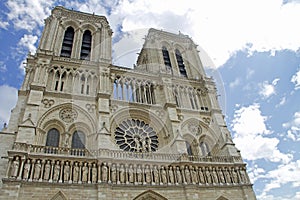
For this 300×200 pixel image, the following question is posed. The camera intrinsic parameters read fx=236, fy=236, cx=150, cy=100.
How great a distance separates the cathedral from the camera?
11539mm

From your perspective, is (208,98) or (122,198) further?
(208,98)

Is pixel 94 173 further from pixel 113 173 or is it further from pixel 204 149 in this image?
pixel 204 149

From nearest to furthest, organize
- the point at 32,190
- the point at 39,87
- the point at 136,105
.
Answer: the point at 32,190 → the point at 39,87 → the point at 136,105

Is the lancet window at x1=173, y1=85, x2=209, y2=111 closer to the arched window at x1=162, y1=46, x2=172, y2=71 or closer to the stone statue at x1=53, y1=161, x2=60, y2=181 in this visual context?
the arched window at x1=162, y1=46, x2=172, y2=71

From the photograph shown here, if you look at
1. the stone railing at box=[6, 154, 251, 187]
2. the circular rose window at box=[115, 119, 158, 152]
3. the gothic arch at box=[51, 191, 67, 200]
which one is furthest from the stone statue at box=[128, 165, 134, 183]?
the gothic arch at box=[51, 191, 67, 200]

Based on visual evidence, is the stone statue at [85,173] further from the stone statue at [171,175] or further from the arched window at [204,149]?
the arched window at [204,149]

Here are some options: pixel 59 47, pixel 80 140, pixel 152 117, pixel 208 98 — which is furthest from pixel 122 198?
pixel 59 47

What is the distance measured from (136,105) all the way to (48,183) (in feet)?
26.1

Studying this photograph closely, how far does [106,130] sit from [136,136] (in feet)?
8.80

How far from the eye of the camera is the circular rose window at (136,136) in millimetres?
15242

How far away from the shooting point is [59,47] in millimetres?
18953

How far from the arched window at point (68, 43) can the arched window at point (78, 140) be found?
24.8 feet

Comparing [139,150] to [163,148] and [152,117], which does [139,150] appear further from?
[152,117]

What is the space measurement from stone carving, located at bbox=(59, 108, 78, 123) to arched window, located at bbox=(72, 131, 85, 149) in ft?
2.93
